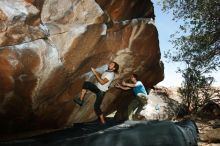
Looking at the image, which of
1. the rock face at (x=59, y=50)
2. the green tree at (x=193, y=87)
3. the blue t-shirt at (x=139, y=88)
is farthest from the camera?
the green tree at (x=193, y=87)

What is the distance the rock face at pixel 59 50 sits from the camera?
33.0 feet

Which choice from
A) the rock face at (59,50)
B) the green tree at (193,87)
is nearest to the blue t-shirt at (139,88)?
the rock face at (59,50)

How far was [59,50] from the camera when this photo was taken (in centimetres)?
1109

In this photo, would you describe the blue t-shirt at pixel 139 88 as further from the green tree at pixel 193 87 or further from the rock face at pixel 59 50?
the green tree at pixel 193 87

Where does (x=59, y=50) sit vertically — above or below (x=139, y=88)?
above

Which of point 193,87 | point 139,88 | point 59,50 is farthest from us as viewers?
point 193,87

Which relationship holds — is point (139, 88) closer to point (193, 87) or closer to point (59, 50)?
point (59, 50)

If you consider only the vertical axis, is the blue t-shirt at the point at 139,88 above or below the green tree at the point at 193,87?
below

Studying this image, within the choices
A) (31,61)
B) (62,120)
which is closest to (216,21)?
→ (62,120)

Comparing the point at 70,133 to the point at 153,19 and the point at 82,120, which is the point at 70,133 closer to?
the point at 82,120

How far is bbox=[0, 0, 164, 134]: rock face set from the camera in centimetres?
1005

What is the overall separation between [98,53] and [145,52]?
254 cm

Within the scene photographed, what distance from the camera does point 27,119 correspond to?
11195 mm

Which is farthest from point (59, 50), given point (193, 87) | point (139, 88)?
point (193, 87)
